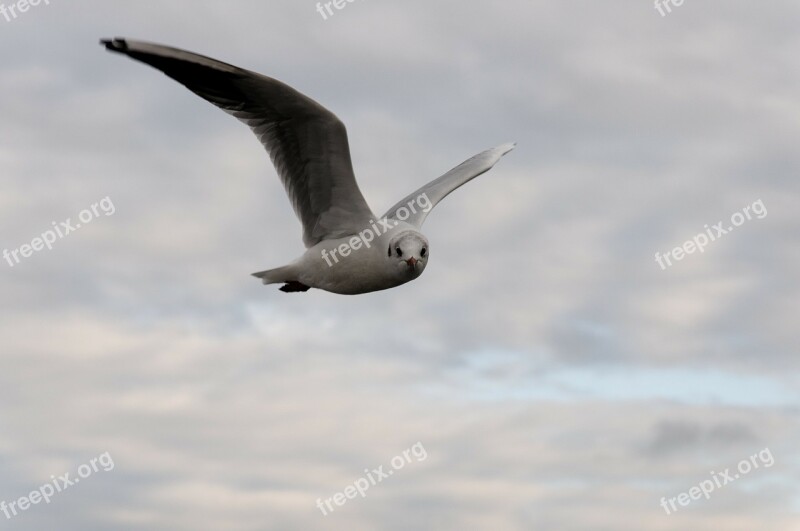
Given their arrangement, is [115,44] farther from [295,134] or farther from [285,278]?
[285,278]

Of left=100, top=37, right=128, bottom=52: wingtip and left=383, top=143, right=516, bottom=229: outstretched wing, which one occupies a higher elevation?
left=100, top=37, right=128, bottom=52: wingtip

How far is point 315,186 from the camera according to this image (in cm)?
1802

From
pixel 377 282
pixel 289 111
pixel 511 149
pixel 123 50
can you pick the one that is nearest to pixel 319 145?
pixel 289 111

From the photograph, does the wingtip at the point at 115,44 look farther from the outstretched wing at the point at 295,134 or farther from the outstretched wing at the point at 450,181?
the outstretched wing at the point at 450,181

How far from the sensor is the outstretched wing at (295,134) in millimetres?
16219

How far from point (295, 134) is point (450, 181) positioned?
4739 millimetres

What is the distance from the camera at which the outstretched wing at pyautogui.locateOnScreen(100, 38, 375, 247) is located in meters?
16.2

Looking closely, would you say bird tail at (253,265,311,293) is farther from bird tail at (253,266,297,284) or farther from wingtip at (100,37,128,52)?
wingtip at (100,37,128,52)

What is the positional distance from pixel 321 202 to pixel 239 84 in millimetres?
2492

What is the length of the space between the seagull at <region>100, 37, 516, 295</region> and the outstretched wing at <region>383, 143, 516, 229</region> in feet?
1.28

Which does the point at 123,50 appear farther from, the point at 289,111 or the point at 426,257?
the point at 426,257

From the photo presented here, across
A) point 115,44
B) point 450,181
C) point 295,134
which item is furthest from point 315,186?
point 115,44

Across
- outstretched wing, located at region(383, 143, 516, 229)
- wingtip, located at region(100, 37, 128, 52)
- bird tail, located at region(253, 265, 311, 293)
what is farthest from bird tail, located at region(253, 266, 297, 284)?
wingtip, located at region(100, 37, 128, 52)

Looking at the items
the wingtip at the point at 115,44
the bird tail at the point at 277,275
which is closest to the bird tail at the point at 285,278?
the bird tail at the point at 277,275
